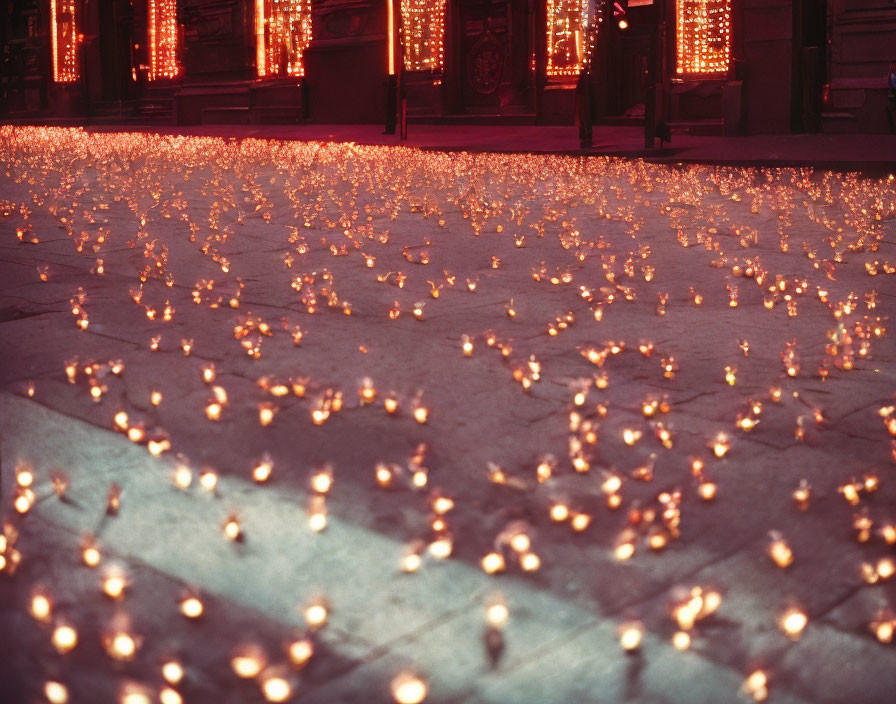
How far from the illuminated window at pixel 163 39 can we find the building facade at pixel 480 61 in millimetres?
47

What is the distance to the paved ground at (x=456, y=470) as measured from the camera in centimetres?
191

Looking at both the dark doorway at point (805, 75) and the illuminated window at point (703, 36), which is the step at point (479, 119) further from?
the dark doorway at point (805, 75)

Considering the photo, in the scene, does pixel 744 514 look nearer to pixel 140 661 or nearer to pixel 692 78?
pixel 140 661

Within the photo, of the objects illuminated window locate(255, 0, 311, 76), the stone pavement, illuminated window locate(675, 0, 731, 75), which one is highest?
illuminated window locate(255, 0, 311, 76)

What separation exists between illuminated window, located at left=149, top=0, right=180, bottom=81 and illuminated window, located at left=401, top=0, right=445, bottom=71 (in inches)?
346

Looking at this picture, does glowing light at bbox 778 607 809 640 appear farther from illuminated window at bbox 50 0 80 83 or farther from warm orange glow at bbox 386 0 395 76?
illuminated window at bbox 50 0 80 83

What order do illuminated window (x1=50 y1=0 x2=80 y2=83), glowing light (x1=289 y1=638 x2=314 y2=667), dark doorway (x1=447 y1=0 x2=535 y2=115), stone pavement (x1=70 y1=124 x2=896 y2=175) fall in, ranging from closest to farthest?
glowing light (x1=289 y1=638 x2=314 y2=667) < stone pavement (x1=70 y1=124 x2=896 y2=175) < dark doorway (x1=447 y1=0 x2=535 y2=115) < illuminated window (x1=50 y1=0 x2=80 y2=83)

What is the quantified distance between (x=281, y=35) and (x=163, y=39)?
18.2 feet

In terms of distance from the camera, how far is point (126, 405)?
3.34m

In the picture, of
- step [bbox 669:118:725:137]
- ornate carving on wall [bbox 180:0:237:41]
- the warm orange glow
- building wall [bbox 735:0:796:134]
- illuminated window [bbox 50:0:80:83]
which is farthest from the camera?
illuminated window [bbox 50:0:80:83]

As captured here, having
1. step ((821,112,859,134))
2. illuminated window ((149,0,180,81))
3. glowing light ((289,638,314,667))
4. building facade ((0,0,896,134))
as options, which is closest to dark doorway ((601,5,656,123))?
→ building facade ((0,0,896,134))

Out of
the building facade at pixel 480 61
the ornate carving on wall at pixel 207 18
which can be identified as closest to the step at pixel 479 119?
the building facade at pixel 480 61

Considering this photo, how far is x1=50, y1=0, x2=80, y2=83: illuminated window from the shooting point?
34125 millimetres

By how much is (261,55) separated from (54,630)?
25537 mm
